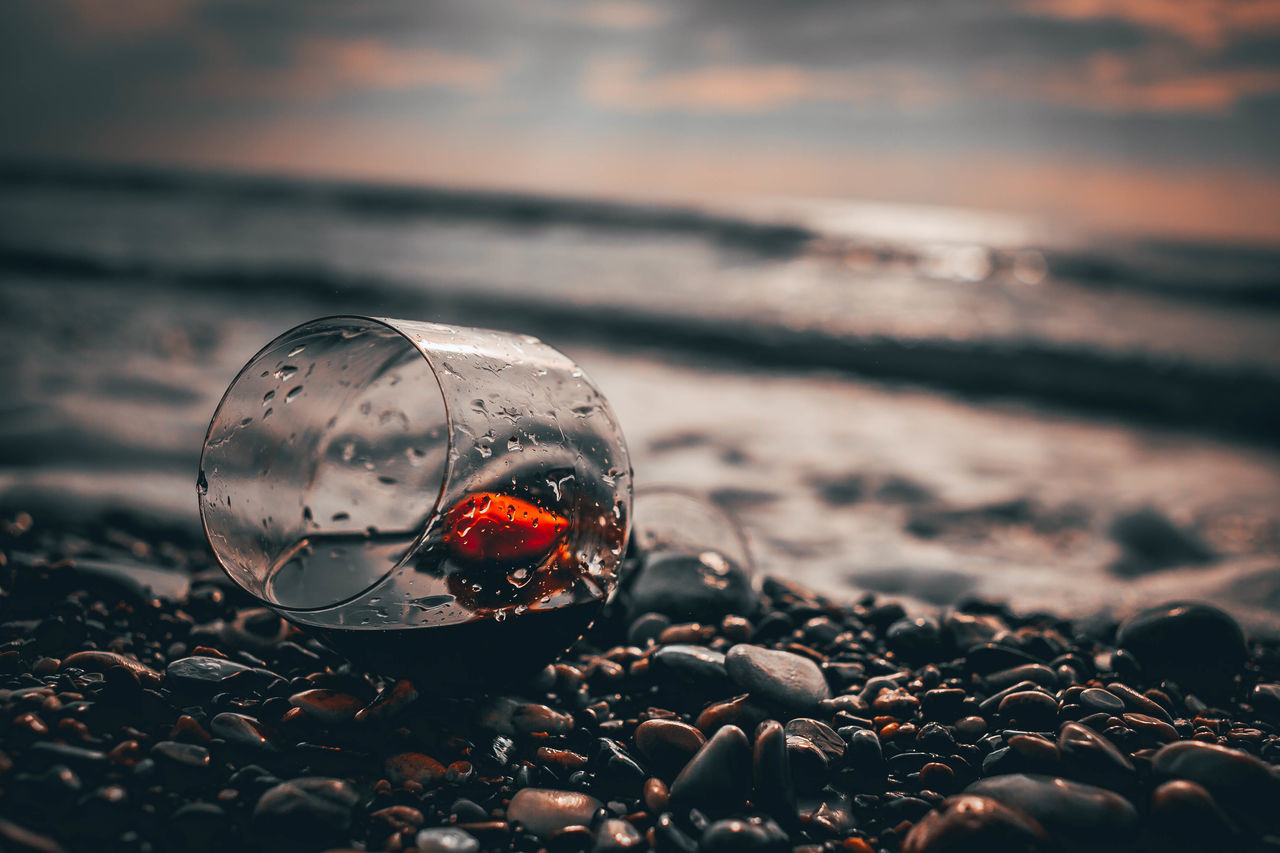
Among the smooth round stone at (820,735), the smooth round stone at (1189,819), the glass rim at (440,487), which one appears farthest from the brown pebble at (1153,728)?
the glass rim at (440,487)

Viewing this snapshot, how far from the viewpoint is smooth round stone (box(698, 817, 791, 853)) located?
143 centimetres

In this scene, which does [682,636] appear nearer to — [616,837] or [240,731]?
[616,837]

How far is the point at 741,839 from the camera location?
1434mm

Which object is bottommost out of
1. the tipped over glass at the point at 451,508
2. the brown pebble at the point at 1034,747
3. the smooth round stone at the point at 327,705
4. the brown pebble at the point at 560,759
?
the brown pebble at the point at 560,759

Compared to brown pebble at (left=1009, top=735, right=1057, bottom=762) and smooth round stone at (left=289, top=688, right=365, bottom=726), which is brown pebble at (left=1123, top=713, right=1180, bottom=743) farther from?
smooth round stone at (left=289, top=688, right=365, bottom=726)

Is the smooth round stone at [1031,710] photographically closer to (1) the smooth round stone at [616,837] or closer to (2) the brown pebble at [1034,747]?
(2) the brown pebble at [1034,747]

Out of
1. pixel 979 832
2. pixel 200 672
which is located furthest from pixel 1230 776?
pixel 200 672

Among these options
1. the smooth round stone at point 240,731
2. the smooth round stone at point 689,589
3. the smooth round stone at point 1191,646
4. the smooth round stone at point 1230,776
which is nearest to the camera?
the smooth round stone at point 1230,776

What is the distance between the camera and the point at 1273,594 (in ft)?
9.83

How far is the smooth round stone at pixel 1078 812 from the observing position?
144cm

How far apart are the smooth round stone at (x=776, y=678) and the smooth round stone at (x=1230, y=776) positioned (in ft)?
2.28

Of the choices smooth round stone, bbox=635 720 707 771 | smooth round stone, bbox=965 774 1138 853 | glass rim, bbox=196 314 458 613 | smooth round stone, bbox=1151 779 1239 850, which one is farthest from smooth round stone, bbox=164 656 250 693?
smooth round stone, bbox=1151 779 1239 850

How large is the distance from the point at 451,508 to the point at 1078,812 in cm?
128

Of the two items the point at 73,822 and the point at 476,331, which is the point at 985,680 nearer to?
the point at 476,331
